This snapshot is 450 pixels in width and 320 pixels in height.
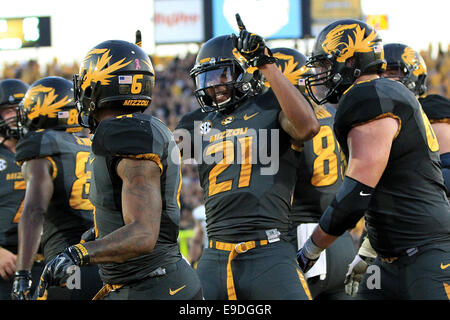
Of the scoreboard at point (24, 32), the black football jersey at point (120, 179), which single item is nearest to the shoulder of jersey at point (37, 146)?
the black football jersey at point (120, 179)

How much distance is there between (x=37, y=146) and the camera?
4.95 meters

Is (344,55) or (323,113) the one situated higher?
(344,55)

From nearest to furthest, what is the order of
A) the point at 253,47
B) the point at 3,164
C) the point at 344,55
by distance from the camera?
1. the point at 253,47
2. the point at 344,55
3. the point at 3,164

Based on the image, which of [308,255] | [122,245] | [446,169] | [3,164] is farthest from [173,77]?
[122,245]

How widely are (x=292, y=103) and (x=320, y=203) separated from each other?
1271 millimetres

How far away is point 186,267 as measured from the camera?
337 centimetres

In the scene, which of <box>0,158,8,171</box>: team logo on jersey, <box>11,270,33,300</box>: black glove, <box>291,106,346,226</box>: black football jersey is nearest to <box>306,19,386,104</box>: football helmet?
<box>291,106,346,226</box>: black football jersey

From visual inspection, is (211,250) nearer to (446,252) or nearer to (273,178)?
(273,178)

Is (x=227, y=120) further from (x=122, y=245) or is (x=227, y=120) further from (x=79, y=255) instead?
(x=79, y=255)

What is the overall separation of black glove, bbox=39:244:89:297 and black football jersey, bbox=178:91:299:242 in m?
1.41

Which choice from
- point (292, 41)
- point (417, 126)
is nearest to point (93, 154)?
point (417, 126)

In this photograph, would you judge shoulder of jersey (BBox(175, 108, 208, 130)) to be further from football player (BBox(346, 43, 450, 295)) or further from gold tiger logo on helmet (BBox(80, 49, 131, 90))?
football player (BBox(346, 43, 450, 295))

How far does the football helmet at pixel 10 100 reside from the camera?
611cm

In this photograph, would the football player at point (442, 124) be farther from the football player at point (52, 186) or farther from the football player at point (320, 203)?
the football player at point (52, 186)
